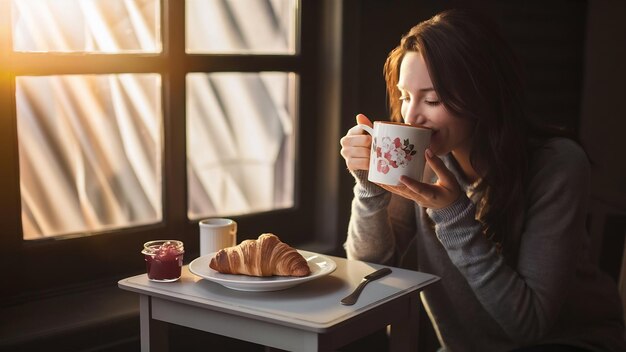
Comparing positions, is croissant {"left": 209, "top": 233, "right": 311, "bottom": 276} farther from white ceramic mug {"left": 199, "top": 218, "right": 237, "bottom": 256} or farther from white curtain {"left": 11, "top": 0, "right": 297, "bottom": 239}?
white curtain {"left": 11, "top": 0, "right": 297, "bottom": 239}

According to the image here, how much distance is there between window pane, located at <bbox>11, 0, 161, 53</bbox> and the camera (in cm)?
176

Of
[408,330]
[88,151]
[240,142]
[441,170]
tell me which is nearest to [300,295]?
[408,330]

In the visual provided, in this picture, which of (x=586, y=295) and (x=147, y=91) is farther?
(x=147, y=91)

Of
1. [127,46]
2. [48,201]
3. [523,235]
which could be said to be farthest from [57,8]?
[523,235]

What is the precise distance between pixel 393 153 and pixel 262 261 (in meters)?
0.31

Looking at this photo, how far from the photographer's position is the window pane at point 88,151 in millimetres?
1813

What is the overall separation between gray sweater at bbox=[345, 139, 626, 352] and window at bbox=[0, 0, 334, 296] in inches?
17.0

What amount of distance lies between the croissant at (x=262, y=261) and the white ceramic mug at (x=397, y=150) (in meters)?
0.23

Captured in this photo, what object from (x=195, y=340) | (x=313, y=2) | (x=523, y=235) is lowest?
(x=195, y=340)

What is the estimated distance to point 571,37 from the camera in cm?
282

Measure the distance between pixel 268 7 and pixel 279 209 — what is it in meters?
0.52

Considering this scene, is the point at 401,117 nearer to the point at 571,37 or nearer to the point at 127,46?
the point at 127,46

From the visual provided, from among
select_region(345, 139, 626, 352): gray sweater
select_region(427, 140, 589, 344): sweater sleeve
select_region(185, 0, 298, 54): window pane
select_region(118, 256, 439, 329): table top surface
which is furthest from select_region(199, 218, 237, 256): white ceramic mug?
select_region(185, 0, 298, 54): window pane

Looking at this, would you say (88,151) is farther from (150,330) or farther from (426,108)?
(426,108)
